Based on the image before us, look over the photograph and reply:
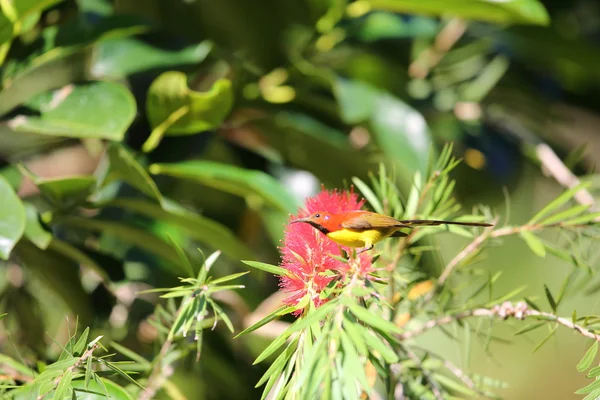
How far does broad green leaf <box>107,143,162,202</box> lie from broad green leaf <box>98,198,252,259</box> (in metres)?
0.02

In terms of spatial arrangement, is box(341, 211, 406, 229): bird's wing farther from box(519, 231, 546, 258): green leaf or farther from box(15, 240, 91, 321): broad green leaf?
box(15, 240, 91, 321): broad green leaf

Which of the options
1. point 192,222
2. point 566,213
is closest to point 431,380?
point 566,213

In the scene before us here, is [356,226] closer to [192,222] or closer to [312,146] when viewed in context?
[192,222]

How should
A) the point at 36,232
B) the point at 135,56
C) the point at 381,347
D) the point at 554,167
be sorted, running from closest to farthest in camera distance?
1. the point at 381,347
2. the point at 36,232
3. the point at 135,56
4. the point at 554,167

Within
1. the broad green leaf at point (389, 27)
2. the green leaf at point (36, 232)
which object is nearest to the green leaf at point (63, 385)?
the green leaf at point (36, 232)

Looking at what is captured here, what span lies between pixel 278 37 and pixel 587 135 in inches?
28.0

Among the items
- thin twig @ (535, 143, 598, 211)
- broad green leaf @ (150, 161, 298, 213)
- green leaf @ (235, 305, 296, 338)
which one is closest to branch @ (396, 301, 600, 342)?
green leaf @ (235, 305, 296, 338)

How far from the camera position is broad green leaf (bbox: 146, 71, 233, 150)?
1.80 ft

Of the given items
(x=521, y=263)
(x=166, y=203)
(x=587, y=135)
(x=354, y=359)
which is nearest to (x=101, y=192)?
(x=166, y=203)

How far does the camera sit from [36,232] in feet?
1.61

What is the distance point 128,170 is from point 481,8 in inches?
14.7

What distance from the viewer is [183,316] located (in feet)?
1.06

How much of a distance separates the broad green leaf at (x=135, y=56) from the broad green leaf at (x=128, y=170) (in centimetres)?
12

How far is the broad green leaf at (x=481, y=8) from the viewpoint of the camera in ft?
2.02
